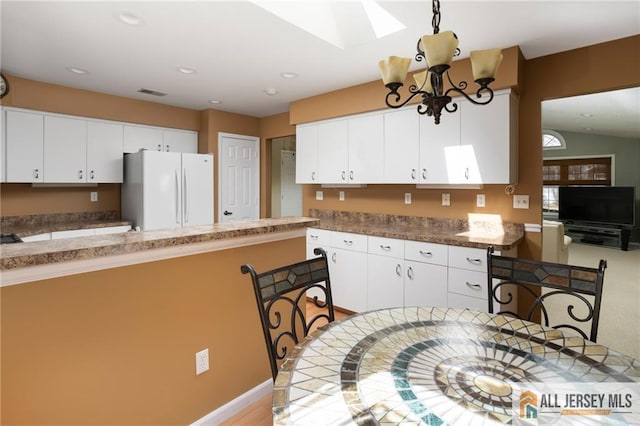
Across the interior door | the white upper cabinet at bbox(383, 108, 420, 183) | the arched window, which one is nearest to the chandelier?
the white upper cabinet at bbox(383, 108, 420, 183)

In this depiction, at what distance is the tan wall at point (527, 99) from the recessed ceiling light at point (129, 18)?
2060 millimetres

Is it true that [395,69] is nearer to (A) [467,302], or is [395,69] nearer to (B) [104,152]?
(A) [467,302]

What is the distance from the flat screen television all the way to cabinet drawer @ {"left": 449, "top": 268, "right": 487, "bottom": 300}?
714cm

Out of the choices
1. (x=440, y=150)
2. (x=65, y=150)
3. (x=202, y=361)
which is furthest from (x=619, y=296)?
(x=65, y=150)

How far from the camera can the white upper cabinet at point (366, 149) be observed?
3486mm

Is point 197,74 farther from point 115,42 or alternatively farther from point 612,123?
point 612,123

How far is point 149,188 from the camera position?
3721mm

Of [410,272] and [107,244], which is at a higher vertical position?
[107,244]

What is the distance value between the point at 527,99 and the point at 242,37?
2439 millimetres

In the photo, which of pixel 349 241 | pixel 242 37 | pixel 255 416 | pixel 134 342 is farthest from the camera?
pixel 349 241

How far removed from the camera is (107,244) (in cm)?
135

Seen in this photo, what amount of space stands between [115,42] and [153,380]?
7.77ft

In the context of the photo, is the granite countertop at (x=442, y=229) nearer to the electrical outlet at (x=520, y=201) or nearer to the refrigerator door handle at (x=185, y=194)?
the electrical outlet at (x=520, y=201)

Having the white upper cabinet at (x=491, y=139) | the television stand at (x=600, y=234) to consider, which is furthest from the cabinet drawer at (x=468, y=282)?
the television stand at (x=600, y=234)
